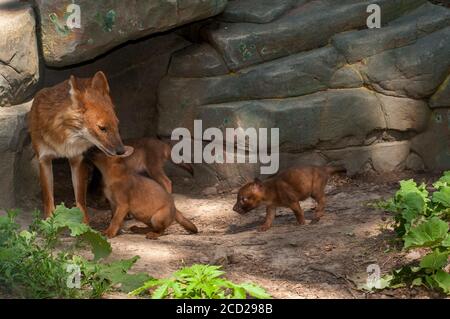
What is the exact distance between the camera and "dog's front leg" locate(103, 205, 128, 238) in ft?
26.2

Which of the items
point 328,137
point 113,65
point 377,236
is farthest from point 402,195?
point 113,65

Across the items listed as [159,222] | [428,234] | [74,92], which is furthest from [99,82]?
[428,234]

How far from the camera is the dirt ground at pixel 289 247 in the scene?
22.0 feet

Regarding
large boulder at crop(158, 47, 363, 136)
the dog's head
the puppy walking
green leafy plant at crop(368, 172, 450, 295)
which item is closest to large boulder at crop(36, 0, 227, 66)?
the puppy walking

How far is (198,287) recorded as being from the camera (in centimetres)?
566

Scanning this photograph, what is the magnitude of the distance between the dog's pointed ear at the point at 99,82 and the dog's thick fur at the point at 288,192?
1831mm

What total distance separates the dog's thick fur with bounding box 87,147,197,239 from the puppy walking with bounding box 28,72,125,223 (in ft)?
0.91

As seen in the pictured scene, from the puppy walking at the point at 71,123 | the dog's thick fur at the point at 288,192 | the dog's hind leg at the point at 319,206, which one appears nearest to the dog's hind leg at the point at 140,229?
the puppy walking at the point at 71,123

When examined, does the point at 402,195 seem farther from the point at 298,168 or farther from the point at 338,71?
the point at 338,71

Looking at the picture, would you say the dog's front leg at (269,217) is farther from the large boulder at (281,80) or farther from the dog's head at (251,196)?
the large boulder at (281,80)

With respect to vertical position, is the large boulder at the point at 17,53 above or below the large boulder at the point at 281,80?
above

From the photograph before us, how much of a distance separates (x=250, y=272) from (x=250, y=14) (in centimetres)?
384

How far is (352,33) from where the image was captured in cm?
964

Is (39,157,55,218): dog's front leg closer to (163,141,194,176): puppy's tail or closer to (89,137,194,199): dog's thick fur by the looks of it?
(89,137,194,199): dog's thick fur
